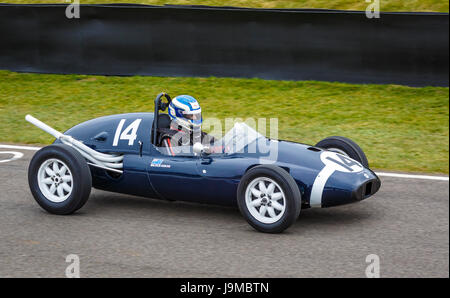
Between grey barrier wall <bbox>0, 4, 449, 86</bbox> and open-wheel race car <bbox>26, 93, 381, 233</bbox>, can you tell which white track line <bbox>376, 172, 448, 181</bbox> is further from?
grey barrier wall <bbox>0, 4, 449, 86</bbox>

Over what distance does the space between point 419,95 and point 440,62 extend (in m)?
0.67

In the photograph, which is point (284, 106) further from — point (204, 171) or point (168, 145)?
point (204, 171)

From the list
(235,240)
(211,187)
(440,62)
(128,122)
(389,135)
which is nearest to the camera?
(235,240)

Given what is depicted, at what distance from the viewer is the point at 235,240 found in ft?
22.3

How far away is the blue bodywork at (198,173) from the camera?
696cm

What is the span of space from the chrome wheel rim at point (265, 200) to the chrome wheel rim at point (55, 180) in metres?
1.90

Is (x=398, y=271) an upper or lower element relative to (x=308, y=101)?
lower

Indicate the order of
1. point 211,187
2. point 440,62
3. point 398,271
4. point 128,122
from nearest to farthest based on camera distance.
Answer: point 398,271
point 211,187
point 128,122
point 440,62

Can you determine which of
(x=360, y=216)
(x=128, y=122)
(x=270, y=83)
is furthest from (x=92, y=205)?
(x=270, y=83)

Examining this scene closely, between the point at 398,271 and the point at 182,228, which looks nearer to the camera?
the point at 398,271

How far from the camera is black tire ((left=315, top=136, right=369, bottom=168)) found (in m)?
8.05

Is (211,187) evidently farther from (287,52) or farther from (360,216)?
(287,52)

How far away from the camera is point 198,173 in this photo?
23.9ft

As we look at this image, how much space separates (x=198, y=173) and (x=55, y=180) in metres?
1.50
